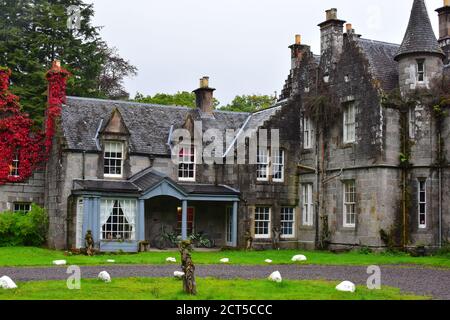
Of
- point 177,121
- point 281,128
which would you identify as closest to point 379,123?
point 281,128

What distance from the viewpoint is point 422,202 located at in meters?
30.5

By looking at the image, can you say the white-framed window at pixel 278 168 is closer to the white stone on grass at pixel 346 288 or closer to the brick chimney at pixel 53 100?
the brick chimney at pixel 53 100

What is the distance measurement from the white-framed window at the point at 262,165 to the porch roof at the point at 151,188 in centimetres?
173

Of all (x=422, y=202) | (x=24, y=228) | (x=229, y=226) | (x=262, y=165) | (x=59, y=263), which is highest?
(x=262, y=165)

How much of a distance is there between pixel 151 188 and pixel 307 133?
916cm

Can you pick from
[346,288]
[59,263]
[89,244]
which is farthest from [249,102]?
[346,288]

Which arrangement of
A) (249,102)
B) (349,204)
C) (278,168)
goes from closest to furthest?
(349,204), (278,168), (249,102)

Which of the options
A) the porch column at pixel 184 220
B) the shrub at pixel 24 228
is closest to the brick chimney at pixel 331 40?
the porch column at pixel 184 220

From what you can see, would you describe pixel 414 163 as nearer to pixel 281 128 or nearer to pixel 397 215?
pixel 397 215

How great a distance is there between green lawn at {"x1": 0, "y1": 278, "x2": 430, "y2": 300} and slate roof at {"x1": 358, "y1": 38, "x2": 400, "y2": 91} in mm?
16043

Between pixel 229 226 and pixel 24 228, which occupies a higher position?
pixel 229 226

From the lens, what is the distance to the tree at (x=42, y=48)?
4500cm

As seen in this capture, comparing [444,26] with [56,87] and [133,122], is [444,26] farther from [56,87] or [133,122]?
[56,87]

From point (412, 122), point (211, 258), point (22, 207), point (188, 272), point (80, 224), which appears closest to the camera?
point (188, 272)
